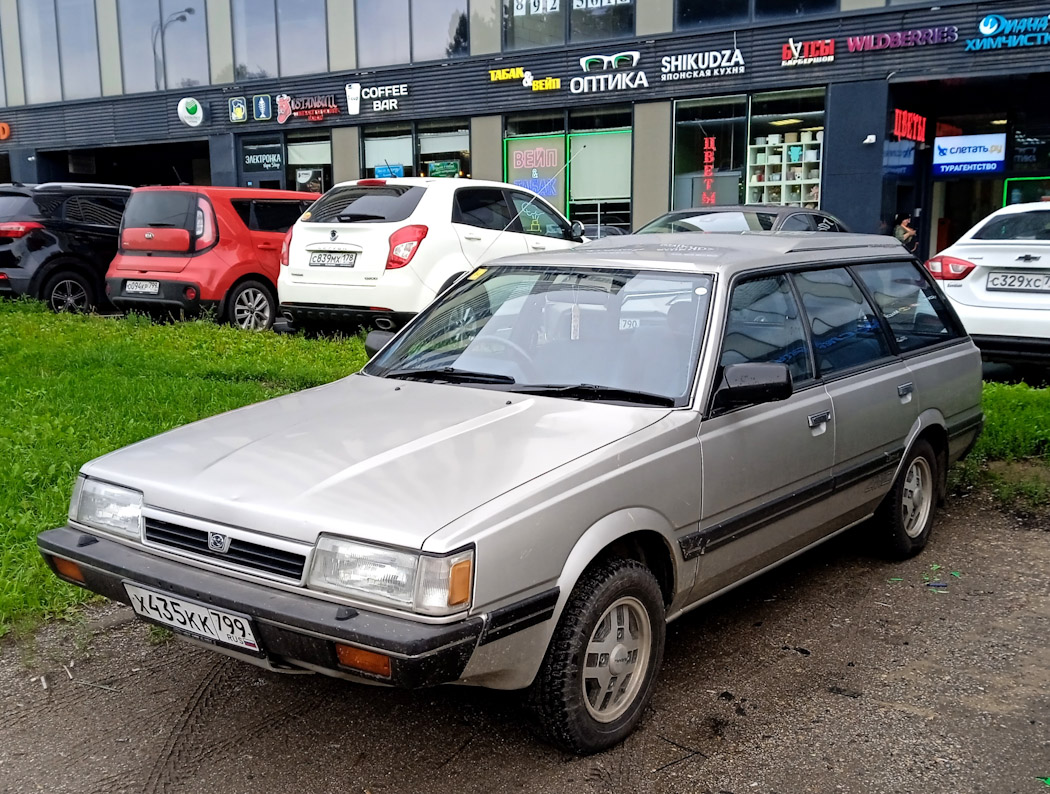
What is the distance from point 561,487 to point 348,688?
131 centimetres

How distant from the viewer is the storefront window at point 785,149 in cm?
1789

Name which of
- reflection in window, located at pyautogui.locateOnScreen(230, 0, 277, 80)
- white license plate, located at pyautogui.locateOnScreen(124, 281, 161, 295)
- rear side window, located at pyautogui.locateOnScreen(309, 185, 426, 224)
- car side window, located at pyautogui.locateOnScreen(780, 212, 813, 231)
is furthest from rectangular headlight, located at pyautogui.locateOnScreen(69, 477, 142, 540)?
reflection in window, located at pyautogui.locateOnScreen(230, 0, 277, 80)

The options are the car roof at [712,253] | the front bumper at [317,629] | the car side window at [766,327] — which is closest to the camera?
the front bumper at [317,629]

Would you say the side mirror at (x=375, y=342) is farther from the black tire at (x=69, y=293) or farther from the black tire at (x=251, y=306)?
the black tire at (x=69, y=293)

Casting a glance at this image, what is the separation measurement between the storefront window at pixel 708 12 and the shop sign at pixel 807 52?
1053 mm

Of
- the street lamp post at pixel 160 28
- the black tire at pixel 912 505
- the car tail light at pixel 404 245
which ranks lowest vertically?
the black tire at pixel 912 505

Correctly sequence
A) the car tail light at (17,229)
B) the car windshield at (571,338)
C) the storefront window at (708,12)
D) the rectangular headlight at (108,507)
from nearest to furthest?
the rectangular headlight at (108,507) < the car windshield at (571,338) < the car tail light at (17,229) < the storefront window at (708,12)

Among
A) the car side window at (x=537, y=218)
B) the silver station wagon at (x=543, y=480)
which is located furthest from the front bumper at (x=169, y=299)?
the silver station wagon at (x=543, y=480)

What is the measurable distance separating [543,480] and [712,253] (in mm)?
1711

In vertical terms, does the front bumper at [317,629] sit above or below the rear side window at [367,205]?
below

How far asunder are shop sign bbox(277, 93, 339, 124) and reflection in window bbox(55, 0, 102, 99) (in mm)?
6749

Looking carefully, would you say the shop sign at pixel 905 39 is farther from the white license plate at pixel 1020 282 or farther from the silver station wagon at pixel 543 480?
the silver station wagon at pixel 543 480

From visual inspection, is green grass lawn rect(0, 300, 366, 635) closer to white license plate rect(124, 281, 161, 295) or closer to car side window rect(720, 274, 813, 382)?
white license plate rect(124, 281, 161, 295)

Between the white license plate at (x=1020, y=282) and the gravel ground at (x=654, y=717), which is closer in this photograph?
the gravel ground at (x=654, y=717)
